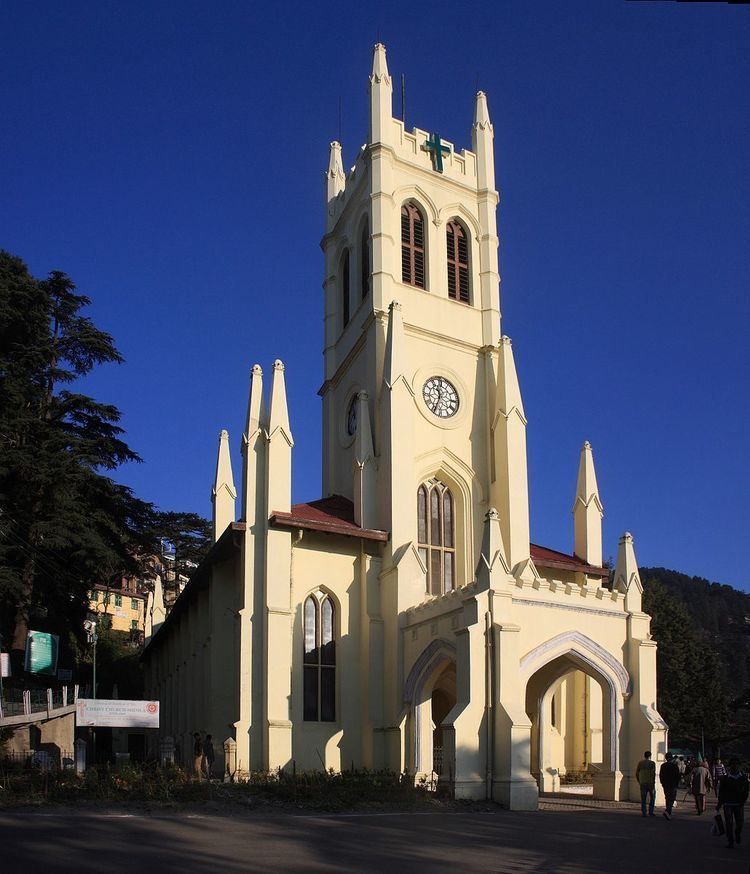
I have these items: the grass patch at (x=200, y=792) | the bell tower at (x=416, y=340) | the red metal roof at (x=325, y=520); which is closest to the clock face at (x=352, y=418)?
the bell tower at (x=416, y=340)

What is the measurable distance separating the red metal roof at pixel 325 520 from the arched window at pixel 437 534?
244 centimetres

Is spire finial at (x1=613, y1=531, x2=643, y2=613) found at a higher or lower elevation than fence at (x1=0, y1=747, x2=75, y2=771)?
higher

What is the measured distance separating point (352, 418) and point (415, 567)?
792 cm

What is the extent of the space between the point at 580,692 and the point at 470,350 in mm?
12562

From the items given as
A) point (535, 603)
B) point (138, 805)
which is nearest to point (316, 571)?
point (535, 603)

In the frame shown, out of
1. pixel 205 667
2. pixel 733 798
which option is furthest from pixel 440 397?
pixel 733 798

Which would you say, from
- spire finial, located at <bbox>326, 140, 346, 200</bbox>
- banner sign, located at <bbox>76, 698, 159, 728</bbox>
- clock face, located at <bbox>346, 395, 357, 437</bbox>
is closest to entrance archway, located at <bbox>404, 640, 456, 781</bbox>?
banner sign, located at <bbox>76, 698, 159, 728</bbox>

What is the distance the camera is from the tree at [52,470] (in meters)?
34.3

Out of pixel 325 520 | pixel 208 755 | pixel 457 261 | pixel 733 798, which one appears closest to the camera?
pixel 733 798

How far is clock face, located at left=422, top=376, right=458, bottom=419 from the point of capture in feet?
110

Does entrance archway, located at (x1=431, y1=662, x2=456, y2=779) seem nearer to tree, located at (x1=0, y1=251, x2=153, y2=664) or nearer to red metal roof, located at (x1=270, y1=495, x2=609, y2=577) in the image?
red metal roof, located at (x1=270, y1=495, x2=609, y2=577)

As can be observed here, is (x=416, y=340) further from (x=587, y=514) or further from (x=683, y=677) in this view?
(x=683, y=677)

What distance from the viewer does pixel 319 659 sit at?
2877cm

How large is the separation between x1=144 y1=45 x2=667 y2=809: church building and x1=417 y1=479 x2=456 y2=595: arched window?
6cm
